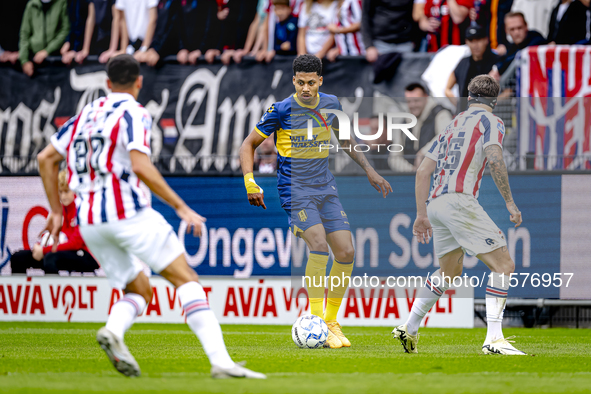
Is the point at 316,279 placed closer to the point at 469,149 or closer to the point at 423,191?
the point at 423,191

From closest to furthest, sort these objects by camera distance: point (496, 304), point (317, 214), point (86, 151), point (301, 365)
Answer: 1. point (86, 151)
2. point (301, 365)
3. point (496, 304)
4. point (317, 214)

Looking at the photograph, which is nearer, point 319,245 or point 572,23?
point 319,245

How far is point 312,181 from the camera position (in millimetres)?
7582

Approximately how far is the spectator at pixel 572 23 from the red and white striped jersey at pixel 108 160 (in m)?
9.06

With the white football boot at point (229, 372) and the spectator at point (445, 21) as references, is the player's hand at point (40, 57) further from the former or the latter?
the white football boot at point (229, 372)

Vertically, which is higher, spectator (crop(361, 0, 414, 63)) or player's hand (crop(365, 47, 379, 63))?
spectator (crop(361, 0, 414, 63))

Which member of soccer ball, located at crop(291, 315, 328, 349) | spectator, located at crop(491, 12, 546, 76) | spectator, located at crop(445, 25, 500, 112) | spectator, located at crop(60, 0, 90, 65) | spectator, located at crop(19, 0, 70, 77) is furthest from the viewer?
spectator, located at crop(60, 0, 90, 65)

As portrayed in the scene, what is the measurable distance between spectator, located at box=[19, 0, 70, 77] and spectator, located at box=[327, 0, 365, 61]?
486cm

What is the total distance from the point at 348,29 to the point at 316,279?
6.89 metres

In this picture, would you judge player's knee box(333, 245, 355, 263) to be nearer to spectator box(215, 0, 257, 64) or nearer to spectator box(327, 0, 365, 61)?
spectator box(327, 0, 365, 61)

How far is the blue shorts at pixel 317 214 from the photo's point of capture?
740 cm

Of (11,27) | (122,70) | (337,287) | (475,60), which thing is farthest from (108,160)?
(11,27)

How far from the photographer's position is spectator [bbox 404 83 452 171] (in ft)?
34.1

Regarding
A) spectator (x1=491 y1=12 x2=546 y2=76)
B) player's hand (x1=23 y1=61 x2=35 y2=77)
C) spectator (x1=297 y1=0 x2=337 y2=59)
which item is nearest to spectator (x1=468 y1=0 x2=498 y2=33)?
spectator (x1=491 y1=12 x2=546 y2=76)
